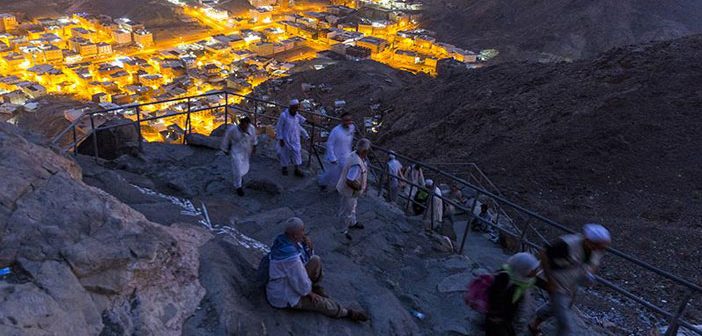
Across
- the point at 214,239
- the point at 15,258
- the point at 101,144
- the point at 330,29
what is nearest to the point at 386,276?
the point at 214,239

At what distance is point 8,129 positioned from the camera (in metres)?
6.13

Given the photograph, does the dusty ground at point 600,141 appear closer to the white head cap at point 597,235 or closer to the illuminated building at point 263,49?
the white head cap at point 597,235

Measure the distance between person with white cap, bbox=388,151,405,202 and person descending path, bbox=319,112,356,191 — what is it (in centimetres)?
78

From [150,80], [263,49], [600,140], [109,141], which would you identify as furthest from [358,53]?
[109,141]

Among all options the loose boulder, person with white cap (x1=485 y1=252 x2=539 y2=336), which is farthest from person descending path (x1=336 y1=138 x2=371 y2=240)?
the loose boulder

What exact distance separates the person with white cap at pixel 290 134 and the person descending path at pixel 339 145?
29.8 inches

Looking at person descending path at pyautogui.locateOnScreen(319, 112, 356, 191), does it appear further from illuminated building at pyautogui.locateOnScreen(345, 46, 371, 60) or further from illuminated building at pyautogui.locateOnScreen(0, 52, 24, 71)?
illuminated building at pyautogui.locateOnScreen(0, 52, 24, 71)

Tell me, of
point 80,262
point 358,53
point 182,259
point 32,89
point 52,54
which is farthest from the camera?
point 52,54

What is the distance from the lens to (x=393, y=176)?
8.33 metres

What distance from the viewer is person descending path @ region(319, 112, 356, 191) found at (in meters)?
8.07

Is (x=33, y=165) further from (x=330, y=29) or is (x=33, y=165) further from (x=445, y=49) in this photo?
(x=330, y=29)

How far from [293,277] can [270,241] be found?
6.68 feet

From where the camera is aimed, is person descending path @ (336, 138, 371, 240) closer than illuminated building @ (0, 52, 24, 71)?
Yes

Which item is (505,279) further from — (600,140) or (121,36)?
(121,36)
